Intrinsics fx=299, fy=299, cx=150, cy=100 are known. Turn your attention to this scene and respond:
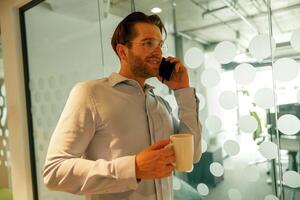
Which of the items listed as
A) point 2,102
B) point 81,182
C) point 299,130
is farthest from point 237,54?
point 2,102

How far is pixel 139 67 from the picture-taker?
120 centimetres

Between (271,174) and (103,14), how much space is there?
1.50m

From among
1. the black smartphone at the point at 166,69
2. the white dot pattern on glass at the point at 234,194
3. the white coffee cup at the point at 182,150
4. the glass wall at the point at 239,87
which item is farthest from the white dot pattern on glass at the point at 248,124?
the white coffee cup at the point at 182,150

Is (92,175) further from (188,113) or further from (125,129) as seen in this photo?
(188,113)

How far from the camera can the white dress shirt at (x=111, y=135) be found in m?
0.95

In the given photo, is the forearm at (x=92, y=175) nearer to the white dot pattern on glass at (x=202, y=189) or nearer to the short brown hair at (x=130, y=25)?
the short brown hair at (x=130, y=25)

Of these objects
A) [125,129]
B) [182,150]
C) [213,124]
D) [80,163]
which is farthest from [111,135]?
[213,124]

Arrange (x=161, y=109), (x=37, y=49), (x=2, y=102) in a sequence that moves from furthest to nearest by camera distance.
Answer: (x=2, y=102), (x=37, y=49), (x=161, y=109)

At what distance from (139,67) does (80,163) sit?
446 mm

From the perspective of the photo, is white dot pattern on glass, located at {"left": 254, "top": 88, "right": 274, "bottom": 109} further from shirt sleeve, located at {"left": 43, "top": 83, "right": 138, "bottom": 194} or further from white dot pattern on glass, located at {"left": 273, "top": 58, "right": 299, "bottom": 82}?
shirt sleeve, located at {"left": 43, "top": 83, "right": 138, "bottom": 194}

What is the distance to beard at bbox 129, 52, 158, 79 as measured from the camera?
47.0 inches

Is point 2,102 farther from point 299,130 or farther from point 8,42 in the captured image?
point 299,130

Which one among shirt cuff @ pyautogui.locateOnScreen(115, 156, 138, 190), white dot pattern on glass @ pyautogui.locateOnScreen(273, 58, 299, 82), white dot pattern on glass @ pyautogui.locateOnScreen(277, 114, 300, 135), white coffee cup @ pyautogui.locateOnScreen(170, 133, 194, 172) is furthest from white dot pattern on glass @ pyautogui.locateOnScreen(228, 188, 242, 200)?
shirt cuff @ pyautogui.locateOnScreen(115, 156, 138, 190)

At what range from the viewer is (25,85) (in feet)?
9.50
